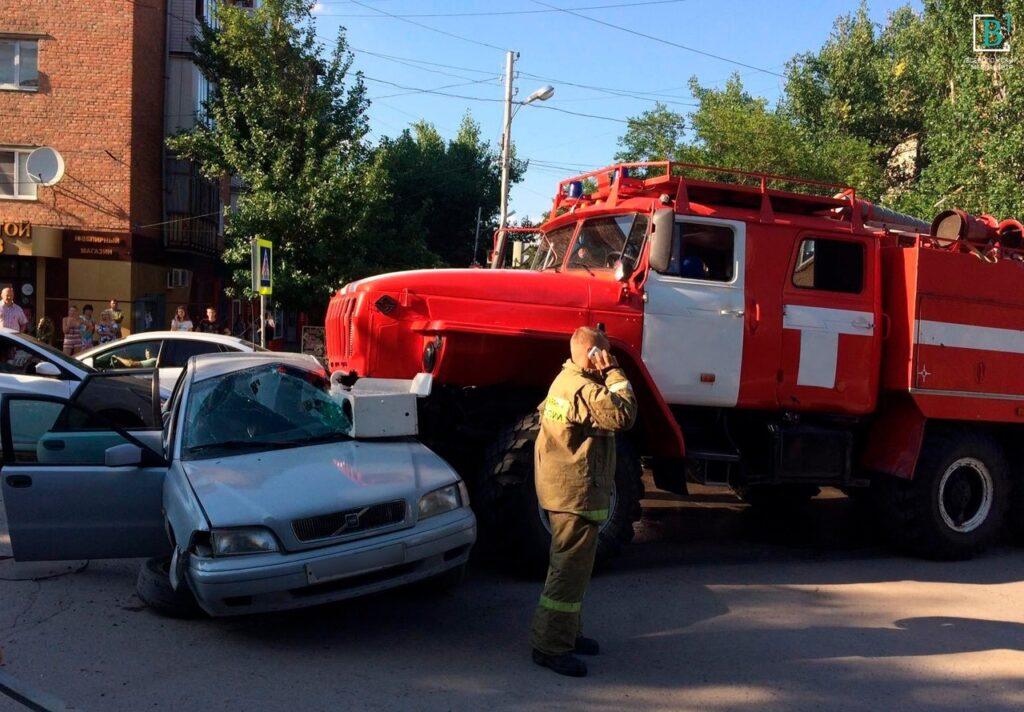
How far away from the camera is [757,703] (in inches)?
177

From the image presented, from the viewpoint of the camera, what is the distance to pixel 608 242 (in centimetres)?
717

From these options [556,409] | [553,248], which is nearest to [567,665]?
[556,409]

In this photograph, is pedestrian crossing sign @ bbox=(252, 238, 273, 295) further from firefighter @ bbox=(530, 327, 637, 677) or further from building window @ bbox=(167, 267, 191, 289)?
building window @ bbox=(167, 267, 191, 289)

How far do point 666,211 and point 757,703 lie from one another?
3.32 m

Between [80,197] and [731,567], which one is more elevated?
[80,197]

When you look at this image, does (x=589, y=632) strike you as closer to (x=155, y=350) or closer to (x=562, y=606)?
(x=562, y=606)

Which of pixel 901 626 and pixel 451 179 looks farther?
pixel 451 179

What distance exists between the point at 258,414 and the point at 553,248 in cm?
305

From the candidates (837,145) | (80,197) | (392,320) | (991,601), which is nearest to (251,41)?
(80,197)

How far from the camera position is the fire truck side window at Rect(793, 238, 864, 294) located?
7211 mm

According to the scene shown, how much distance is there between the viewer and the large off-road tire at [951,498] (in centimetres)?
742

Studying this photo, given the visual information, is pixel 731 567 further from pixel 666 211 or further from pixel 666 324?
pixel 666 211

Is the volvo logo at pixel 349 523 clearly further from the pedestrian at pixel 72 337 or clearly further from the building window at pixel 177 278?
the building window at pixel 177 278

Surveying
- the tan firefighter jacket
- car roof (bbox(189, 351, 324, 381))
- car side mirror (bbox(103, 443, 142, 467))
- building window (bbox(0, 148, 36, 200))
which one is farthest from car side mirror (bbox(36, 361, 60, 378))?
building window (bbox(0, 148, 36, 200))
